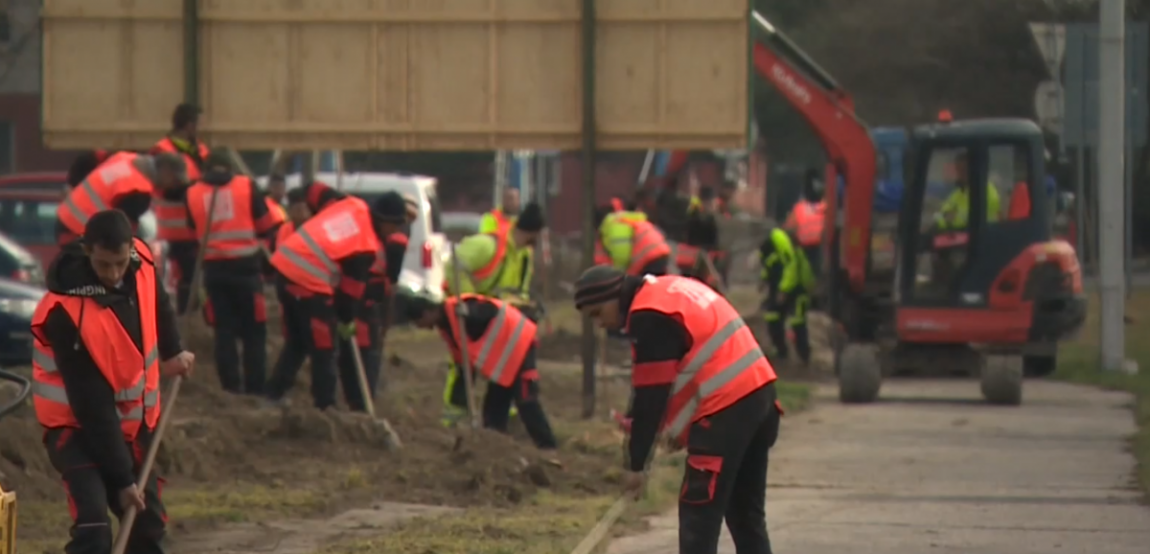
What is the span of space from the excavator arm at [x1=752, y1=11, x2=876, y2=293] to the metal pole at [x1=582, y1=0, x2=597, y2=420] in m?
3.87

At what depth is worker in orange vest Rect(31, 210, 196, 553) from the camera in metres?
7.44

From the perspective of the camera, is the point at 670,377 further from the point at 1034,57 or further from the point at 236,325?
the point at 1034,57

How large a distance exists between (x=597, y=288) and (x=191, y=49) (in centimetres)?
765

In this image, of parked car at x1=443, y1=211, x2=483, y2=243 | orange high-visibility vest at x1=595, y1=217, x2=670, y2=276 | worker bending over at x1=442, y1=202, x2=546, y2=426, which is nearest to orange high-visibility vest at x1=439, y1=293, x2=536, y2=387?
worker bending over at x1=442, y1=202, x2=546, y2=426

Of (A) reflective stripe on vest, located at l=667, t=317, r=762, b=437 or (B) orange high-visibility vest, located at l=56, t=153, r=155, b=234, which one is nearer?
(A) reflective stripe on vest, located at l=667, t=317, r=762, b=437

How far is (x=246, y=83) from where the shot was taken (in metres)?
15.1

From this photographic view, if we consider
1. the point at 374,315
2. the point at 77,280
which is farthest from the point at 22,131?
the point at 77,280

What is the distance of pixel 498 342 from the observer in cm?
1348

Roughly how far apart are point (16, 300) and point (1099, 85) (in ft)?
32.5

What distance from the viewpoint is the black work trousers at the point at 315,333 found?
13844mm

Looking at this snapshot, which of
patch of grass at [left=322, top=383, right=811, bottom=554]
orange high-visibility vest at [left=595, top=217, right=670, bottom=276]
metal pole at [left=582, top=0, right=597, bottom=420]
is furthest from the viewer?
orange high-visibility vest at [left=595, top=217, right=670, bottom=276]

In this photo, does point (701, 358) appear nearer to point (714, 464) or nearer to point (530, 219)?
point (714, 464)

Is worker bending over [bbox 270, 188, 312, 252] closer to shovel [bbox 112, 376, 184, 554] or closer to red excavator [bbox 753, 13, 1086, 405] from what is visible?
red excavator [bbox 753, 13, 1086, 405]

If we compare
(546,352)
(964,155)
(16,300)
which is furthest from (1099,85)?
(16,300)
